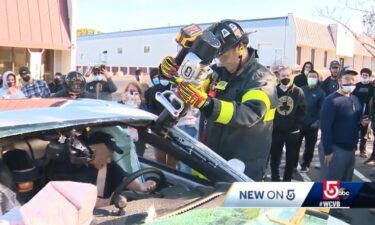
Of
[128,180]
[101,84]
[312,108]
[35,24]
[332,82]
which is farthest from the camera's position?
[35,24]

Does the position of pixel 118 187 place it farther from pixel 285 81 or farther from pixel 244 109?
pixel 285 81

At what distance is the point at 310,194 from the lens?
1.67 metres

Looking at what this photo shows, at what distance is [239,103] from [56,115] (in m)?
1.09

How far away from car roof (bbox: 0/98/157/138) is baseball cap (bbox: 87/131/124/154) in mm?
203

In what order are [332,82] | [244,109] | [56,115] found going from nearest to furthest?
1. [56,115]
2. [244,109]
3. [332,82]

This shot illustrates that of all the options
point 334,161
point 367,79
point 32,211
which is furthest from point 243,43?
point 367,79

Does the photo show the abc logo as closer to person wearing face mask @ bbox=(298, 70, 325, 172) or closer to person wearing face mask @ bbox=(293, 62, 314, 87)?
person wearing face mask @ bbox=(298, 70, 325, 172)

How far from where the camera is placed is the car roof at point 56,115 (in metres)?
1.95

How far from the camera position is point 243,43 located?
289cm

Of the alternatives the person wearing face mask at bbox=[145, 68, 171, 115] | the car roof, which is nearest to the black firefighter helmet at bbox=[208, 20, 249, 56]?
the car roof

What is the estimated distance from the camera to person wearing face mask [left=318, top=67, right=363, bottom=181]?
4.56m

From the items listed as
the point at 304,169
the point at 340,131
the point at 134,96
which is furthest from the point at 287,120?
the point at 134,96

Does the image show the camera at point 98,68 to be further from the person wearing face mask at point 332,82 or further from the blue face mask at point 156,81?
the person wearing face mask at point 332,82

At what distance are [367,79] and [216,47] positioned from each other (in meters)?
6.05
